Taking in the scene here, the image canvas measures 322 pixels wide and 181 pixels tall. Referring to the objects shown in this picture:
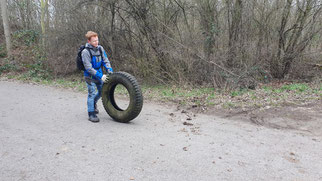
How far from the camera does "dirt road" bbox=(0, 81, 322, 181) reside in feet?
11.6

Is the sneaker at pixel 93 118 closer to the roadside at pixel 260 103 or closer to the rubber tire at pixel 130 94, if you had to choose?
the rubber tire at pixel 130 94

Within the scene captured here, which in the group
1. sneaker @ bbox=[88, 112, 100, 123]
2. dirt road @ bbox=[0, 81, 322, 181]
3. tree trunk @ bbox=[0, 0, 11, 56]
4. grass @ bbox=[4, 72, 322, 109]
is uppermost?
tree trunk @ bbox=[0, 0, 11, 56]

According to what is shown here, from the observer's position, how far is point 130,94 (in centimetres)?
Answer: 565

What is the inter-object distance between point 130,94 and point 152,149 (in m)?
1.70

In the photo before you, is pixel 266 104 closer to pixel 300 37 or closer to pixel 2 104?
pixel 300 37

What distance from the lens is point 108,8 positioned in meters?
12.3

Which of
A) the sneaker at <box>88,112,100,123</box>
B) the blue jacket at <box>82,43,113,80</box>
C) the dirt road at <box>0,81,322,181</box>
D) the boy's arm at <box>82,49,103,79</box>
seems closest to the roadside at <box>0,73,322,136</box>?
the dirt road at <box>0,81,322,181</box>

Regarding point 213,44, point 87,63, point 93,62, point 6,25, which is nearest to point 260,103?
point 213,44

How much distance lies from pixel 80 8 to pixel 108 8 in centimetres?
168

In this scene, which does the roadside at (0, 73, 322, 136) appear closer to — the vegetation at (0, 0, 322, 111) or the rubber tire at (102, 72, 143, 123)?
the vegetation at (0, 0, 322, 111)

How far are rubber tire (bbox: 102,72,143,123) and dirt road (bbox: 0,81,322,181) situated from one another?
21 cm

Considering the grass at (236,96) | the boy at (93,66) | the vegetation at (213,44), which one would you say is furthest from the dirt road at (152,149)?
the vegetation at (213,44)

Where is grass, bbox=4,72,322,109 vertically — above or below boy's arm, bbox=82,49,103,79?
below

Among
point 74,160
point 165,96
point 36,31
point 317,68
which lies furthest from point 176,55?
point 36,31
